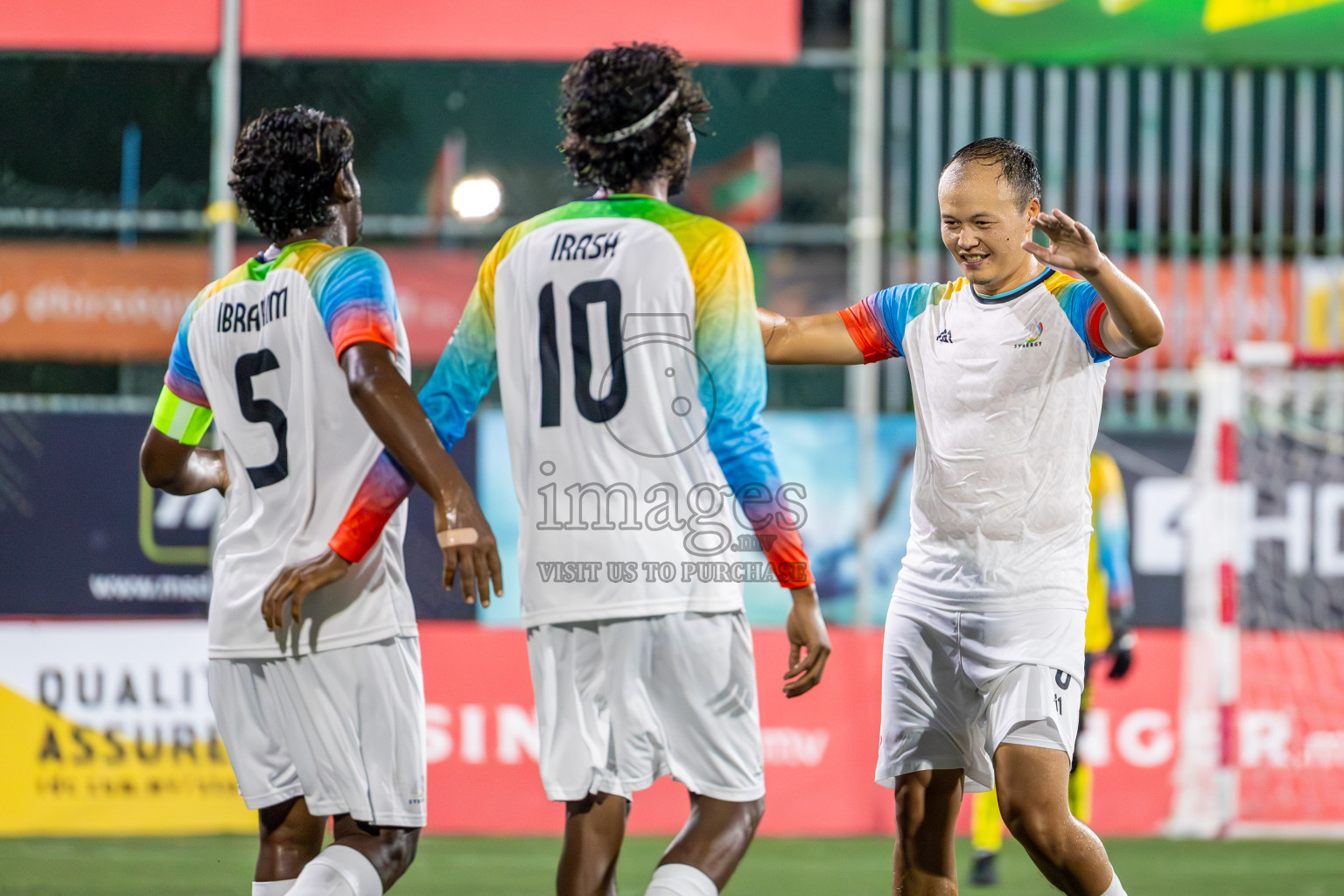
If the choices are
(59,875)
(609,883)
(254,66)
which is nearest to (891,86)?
(254,66)

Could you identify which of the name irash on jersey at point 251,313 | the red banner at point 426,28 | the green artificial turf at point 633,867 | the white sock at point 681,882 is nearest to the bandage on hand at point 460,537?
the name irash on jersey at point 251,313

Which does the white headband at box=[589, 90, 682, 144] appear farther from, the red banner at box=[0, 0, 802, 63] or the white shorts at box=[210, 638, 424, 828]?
the red banner at box=[0, 0, 802, 63]

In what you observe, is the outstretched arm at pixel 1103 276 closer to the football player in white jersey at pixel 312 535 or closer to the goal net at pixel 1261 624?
the football player in white jersey at pixel 312 535

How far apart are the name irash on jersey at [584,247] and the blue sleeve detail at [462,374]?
0.25 metres

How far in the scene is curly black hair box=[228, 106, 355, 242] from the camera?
11.0 feet

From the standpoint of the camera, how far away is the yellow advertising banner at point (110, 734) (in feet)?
23.9

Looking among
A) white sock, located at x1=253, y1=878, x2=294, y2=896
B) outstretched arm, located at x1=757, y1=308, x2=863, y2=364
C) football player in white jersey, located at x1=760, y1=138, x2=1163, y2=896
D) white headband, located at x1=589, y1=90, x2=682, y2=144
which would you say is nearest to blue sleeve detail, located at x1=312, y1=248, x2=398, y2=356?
white headband, located at x1=589, y1=90, x2=682, y2=144

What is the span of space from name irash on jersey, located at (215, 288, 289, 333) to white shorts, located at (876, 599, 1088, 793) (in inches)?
63.0

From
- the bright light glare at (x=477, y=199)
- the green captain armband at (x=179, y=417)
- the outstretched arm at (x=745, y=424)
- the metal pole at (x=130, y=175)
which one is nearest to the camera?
the outstretched arm at (x=745, y=424)

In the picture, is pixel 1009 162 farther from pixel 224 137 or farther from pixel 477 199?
pixel 224 137

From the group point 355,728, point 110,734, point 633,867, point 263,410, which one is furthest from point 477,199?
point 110,734

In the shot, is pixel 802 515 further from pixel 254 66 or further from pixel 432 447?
pixel 432 447

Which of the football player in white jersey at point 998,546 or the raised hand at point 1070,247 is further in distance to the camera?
the football player in white jersey at point 998,546

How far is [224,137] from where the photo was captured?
24.6 feet
